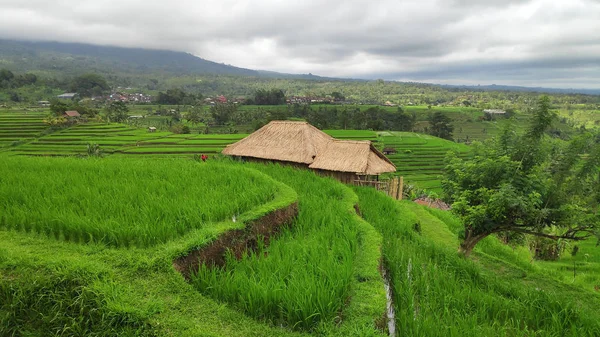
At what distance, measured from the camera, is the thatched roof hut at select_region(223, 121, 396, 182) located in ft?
42.5

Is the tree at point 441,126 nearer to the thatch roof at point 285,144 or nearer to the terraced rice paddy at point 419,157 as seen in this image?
the terraced rice paddy at point 419,157

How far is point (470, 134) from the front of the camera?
5566 cm

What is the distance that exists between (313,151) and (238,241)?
1116 cm

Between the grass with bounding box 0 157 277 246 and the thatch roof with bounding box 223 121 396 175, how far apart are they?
743 centimetres

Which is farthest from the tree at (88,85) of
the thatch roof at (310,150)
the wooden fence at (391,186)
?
the wooden fence at (391,186)

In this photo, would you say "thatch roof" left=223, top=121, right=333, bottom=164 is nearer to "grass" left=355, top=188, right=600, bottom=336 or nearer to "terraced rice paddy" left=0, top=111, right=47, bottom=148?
"grass" left=355, top=188, right=600, bottom=336

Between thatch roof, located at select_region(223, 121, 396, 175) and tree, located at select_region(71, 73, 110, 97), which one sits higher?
tree, located at select_region(71, 73, 110, 97)

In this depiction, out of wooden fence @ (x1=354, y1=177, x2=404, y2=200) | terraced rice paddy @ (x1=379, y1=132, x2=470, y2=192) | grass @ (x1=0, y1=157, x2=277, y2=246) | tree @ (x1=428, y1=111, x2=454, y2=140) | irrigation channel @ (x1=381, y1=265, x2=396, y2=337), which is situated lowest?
terraced rice paddy @ (x1=379, y1=132, x2=470, y2=192)

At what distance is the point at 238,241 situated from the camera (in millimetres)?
3742

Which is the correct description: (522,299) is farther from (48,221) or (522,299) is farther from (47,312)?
(48,221)

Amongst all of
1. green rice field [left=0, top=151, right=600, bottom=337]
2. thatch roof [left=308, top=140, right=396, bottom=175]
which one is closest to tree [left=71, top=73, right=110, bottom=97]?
thatch roof [left=308, top=140, right=396, bottom=175]

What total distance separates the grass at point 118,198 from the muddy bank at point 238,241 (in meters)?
0.33

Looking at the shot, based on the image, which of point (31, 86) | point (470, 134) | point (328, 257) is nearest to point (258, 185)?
point (328, 257)

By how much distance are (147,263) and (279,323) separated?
128cm
